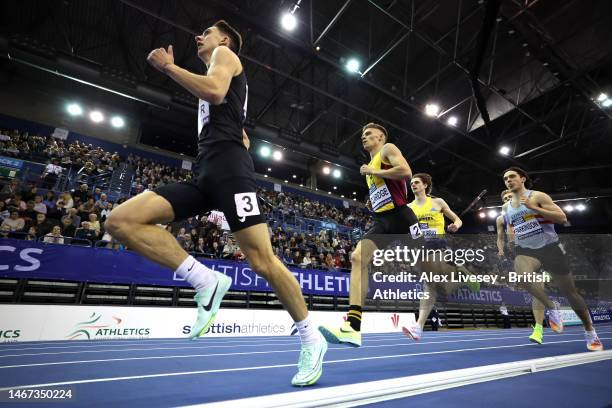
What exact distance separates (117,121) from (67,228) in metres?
12.6

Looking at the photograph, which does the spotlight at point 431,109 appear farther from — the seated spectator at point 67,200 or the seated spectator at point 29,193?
the seated spectator at point 29,193

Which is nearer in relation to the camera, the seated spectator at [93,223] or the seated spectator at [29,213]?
the seated spectator at [29,213]

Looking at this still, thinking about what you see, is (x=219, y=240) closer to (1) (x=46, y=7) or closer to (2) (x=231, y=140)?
(2) (x=231, y=140)

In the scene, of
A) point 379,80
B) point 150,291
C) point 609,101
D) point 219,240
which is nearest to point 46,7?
point 219,240

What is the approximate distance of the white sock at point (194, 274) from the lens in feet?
6.18

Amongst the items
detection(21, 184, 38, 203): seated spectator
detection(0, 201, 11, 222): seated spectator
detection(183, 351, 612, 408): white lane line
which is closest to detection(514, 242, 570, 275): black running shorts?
detection(183, 351, 612, 408): white lane line

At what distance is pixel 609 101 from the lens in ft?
44.6

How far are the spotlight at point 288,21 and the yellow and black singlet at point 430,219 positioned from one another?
8.39 m

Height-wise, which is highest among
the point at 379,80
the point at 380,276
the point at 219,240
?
the point at 379,80

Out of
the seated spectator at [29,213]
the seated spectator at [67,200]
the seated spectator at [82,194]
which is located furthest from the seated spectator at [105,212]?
the seated spectator at [29,213]

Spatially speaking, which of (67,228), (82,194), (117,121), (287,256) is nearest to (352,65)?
(287,256)

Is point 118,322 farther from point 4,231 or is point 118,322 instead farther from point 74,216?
point 74,216

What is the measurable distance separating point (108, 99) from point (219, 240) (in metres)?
13.1

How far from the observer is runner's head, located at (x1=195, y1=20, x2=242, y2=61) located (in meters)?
2.29
